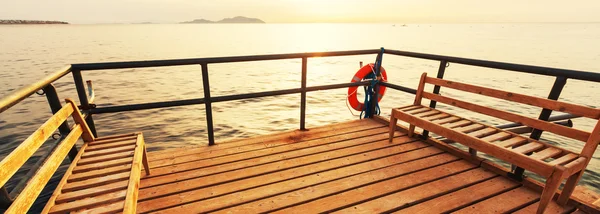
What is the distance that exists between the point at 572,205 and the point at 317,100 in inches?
390

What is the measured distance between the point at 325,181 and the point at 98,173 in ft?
5.62

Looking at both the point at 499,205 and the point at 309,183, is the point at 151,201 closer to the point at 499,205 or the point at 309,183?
the point at 309,183

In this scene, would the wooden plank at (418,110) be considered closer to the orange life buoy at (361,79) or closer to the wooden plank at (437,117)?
the wooden plank at (437,117)

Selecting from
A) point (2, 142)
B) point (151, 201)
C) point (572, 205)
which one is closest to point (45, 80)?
point (151, 201)

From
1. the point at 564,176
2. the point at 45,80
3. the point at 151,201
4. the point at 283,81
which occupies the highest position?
the point at 45,80

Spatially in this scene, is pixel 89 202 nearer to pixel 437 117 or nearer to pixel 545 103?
pixel 437 117

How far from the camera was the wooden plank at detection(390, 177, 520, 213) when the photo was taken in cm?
224

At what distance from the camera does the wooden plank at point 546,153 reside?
2.19 meters

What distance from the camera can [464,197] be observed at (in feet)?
7.84

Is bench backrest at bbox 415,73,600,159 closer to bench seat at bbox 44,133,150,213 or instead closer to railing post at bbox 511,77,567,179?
railing post at bbox 511,77,567,179

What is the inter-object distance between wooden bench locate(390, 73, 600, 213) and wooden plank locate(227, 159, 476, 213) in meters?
0.38

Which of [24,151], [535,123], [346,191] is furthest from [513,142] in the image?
[24,151]

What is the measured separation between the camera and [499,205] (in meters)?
2.29

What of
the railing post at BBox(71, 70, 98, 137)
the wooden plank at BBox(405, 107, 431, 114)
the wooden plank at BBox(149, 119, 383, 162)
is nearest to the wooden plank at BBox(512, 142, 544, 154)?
the wooden plank at BBox(405, 107, 431, 114)
